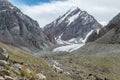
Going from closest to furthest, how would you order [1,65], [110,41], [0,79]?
[0,79] < [1,65] < [110,41]

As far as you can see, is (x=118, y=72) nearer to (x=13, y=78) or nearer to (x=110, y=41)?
(x=13, y=78)

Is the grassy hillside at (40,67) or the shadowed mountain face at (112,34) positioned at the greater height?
the shadowed mountain face at (112,34)

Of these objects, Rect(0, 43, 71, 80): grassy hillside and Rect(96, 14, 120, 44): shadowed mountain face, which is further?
Rect(96, 14, 120, 44): shadowed mountain face

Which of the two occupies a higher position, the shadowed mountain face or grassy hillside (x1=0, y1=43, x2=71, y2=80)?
the shadowed mountain face

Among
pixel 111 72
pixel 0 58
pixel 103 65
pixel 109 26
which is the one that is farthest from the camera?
pixel 109 26

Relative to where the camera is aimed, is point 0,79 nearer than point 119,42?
Yes

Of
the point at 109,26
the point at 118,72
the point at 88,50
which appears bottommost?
the point at 118,72

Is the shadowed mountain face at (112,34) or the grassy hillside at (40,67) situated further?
the shadowed mountain face at (112,34)

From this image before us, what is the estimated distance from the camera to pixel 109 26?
198500 millimetres

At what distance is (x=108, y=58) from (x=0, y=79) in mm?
86915

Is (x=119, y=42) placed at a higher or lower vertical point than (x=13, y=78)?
higher

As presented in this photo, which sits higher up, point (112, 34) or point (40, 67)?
point (112, 34)

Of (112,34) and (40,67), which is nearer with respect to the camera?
(40,67)

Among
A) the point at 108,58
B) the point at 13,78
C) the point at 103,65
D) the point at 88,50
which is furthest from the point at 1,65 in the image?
the point at 88,50
